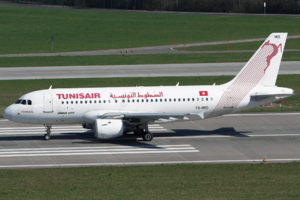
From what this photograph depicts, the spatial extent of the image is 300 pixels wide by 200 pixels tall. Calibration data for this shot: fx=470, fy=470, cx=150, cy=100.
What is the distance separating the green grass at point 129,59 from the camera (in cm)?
7411

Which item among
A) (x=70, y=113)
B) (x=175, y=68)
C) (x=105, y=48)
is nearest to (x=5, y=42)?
(x=105, y=48)

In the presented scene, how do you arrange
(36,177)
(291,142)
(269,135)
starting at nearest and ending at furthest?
(36,177)
(291,142)
(269,135)

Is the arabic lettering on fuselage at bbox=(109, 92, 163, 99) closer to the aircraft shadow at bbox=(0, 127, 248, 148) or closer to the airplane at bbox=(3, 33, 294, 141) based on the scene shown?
the airplane at bbox=(3, 33, 294, 141)

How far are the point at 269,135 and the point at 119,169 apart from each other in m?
15.2

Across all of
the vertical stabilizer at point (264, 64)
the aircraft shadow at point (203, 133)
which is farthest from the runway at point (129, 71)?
the vertical stabilizer at point (264, 64)

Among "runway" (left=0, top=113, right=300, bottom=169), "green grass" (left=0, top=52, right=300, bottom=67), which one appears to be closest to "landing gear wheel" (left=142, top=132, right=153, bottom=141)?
"runway" (left=0, top=113, right=300, bottom=169)

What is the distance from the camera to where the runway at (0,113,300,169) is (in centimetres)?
3247

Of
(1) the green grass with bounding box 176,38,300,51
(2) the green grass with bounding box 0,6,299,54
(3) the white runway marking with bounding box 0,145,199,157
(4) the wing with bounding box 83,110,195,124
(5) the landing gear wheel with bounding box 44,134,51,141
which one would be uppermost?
(2) the green grass with bounding box 0,6,299,54

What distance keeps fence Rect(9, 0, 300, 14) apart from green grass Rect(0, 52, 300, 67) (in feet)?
173

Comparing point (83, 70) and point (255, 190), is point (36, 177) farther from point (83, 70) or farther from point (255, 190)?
point (83, 70)

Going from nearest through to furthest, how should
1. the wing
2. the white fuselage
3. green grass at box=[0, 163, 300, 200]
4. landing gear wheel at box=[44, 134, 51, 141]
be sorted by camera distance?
green grass at box=[0, 163, 300, 200] → the wing → the white fuselage → landing gear wheel at box=[44, 134, 51, 141]

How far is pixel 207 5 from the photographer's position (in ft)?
447

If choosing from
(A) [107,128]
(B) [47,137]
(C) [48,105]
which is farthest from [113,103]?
(B) [47,137]

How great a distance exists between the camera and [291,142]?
37000 mm
